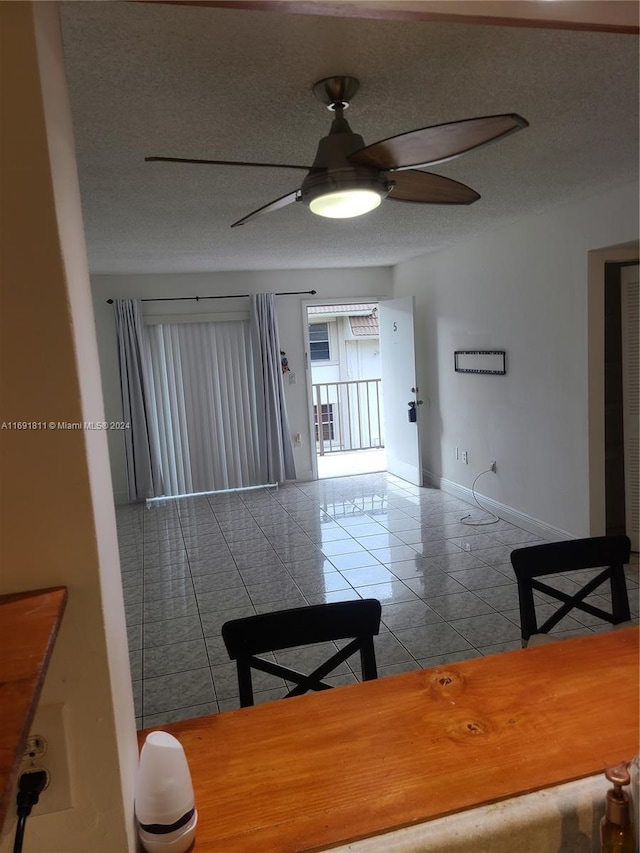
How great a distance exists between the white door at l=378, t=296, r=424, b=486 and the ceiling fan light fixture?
13.3ft

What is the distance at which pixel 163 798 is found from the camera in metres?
0.82

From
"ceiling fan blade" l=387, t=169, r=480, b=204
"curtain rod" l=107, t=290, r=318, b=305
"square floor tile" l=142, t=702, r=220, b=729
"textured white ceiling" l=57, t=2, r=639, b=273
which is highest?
"textured white ceiling" l=57, t=2, r=639, b=273

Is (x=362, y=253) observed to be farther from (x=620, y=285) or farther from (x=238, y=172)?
(x=238, y=172)

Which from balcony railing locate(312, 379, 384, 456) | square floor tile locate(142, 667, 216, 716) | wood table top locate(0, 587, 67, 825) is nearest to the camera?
wood table top locate(0, 587, 67, 825)

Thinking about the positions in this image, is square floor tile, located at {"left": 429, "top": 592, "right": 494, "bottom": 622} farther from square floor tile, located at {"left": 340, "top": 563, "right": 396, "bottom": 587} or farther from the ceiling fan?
the ceiling fan

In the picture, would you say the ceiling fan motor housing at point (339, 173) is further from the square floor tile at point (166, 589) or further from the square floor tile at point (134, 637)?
the square floor tile at point (166, 589)

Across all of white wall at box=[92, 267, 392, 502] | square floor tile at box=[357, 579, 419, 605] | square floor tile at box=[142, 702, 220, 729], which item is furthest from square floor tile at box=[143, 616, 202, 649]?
white wall at box=[92, 267, 392, 502]

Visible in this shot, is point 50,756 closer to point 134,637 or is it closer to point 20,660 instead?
point 20,660

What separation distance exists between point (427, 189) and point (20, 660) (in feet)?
6.19

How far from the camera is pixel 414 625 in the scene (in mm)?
3129

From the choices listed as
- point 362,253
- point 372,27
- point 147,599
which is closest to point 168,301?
point 362,253

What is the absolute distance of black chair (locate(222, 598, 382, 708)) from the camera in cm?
156

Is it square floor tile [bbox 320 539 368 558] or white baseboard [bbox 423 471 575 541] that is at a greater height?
white baseboard [bbox 423 471 575 541]

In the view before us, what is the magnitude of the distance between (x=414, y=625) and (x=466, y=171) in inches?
92.6
